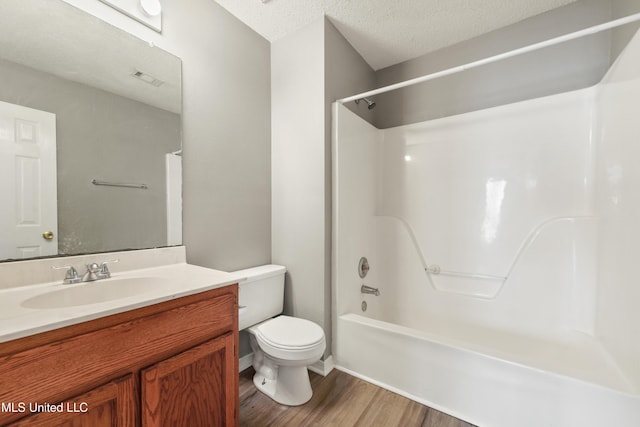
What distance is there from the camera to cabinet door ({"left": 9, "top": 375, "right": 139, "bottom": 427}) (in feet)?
2.10

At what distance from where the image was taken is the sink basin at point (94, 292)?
908mm

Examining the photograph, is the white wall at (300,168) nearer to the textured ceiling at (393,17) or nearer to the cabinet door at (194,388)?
the textured ceiling at (393,17)

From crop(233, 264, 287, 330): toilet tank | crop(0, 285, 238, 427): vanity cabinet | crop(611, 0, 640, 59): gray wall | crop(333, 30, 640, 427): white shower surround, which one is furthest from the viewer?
crop(233, 264, 287, 330): toilet tank

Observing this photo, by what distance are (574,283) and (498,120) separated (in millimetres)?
1218

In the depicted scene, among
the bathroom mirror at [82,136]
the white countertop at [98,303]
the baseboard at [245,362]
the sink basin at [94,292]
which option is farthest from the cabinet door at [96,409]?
the baseboard at [245,362]

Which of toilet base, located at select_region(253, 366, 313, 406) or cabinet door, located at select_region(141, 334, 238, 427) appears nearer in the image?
cabinet door, located at select_region(141, 334, 238, 427)

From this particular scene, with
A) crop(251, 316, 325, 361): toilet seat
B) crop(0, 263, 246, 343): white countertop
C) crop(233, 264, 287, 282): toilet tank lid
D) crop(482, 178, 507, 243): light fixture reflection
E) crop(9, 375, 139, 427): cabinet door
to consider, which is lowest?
crop(251, 316, 325, 361): toilet seat

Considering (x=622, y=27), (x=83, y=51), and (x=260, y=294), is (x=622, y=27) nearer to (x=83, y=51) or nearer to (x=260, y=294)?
(x=260, y=294)

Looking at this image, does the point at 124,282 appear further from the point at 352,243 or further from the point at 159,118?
the point at 352,243

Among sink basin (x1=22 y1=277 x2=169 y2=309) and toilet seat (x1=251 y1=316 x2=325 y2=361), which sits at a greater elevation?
sink basin (x1=22 y1=277 x2=169 y2=309)

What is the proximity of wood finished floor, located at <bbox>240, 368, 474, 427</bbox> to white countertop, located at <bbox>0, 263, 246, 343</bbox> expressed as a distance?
2.77ft

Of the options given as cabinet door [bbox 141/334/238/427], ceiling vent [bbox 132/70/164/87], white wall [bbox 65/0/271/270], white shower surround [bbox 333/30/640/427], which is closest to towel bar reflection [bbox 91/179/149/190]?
white wall [bbox 65/0/271/270]

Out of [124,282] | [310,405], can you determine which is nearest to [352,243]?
[310,405]

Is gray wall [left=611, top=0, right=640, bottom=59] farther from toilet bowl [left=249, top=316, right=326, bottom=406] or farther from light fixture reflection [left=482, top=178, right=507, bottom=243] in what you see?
toilet bowl [left=249, top=316, right=326, bottom=406]
